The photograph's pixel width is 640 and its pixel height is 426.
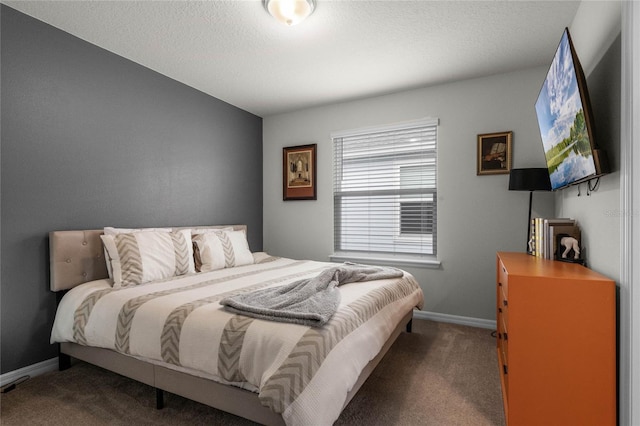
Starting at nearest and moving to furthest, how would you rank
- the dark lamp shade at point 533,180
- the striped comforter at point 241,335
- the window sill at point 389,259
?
the striped comforter at point 241,335 < the dark lamp shade at point 533,180 < the window sill at point 389,259

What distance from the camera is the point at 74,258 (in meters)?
2.29

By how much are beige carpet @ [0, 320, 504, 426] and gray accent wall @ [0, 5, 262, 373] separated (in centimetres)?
42

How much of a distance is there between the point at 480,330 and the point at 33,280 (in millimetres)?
3728

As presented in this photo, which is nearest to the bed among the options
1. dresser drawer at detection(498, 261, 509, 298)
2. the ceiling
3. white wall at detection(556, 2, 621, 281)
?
dresser drawer at detection(498, 261, 509, 298)

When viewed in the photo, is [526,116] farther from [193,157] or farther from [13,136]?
[13,136]

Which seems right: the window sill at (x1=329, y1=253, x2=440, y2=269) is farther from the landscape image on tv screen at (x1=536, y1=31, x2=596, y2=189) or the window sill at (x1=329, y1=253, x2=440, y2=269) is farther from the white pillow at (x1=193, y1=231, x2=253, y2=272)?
the landscape image on tv screen at (x1=536, y1=31, x2=596, y2=189)

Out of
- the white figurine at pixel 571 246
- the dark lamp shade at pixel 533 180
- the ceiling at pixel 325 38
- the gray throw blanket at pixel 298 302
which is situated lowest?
the gray throw blanket at pixel 298 302

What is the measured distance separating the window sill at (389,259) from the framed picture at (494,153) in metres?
1.05

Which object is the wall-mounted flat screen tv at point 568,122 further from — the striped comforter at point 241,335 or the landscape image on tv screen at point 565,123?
the striped comforter at point 241,335

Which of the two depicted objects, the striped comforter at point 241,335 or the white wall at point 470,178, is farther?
the white wall at point 470,178

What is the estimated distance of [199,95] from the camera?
11.6 feet

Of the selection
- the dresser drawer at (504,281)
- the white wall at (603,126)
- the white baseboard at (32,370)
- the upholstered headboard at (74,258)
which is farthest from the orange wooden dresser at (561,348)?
the white baseboard at (32,370)

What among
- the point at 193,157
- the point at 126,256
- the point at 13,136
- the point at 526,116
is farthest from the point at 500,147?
the point at 13,136

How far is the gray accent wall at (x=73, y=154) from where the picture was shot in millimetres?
2119
